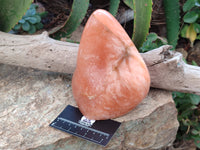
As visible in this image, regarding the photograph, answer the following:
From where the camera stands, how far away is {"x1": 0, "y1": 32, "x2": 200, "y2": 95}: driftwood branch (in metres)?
1.12

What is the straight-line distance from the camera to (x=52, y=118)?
3.41 ft

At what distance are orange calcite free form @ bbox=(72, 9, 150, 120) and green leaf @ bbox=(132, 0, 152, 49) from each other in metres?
0.28

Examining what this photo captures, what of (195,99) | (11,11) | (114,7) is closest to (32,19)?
(11,11)

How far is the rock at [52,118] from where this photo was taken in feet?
3.16

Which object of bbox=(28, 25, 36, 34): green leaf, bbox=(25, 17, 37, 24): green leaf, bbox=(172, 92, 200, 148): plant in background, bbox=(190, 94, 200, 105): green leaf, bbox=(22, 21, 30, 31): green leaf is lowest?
bbox=(172, 92, 200, 148): plant in background

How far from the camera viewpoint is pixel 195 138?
4.68ft

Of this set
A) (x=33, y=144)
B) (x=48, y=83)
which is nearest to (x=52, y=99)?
(x=48, y=83)

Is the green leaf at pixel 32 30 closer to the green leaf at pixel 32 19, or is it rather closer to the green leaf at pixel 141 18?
the green leaf at pixel 32 19

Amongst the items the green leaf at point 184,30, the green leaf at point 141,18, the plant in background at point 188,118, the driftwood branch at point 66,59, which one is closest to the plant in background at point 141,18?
the green leaf at point 141,18

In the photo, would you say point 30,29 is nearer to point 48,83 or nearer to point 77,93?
point 48,83

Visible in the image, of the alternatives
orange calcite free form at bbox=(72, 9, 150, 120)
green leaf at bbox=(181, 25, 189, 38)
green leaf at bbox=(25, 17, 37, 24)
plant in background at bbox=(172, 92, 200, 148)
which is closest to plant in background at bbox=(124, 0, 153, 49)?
orange calcite free form at bbox=(72, 9, 150, 120)

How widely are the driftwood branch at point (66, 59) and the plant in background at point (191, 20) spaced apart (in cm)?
51

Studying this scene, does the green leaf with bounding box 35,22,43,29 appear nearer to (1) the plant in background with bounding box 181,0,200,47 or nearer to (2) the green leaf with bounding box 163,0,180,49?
(2) the green leaf with bounding box 163,0,180,49

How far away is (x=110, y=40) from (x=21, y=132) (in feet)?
1.71
